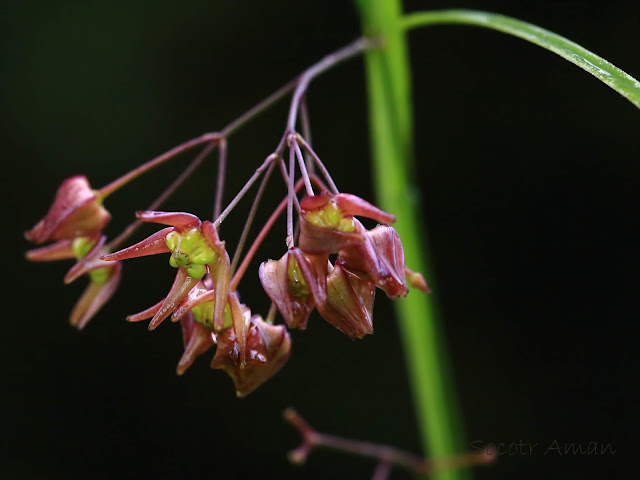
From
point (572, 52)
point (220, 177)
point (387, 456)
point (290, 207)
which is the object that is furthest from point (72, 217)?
point (387, 456)

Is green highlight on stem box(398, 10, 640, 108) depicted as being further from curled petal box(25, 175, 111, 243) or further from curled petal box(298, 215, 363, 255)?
curled petal box(25, 175, 111, 243)

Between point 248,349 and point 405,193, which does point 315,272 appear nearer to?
point 248,349

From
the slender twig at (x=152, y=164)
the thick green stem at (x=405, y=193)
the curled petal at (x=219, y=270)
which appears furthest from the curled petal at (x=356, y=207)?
the thick green stem at (x=405, y=193)

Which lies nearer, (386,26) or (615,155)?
(386,26)

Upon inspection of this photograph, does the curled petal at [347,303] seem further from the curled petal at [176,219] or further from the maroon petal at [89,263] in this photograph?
the maroon petal at [89,263]

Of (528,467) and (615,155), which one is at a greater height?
(615,155)

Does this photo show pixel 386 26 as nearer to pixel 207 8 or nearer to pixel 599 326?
pixel 207 8

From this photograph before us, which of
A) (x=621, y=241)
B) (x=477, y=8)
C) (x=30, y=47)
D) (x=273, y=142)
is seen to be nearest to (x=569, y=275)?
(x=621, y=241)

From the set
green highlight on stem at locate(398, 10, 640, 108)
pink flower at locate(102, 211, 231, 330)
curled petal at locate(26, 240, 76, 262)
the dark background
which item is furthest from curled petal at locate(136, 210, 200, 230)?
the dark background
